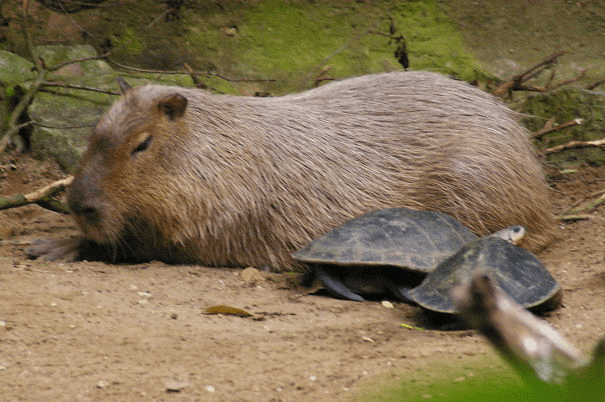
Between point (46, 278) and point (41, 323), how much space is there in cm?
75

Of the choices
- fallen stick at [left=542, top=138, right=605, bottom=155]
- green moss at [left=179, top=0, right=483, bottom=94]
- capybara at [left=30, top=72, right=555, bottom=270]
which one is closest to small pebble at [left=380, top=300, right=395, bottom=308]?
capybara at [left=30, top=72, right=555, bottom=270]

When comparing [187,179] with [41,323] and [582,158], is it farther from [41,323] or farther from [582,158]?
[582,158]

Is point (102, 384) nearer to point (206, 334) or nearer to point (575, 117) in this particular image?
point (206, 334)

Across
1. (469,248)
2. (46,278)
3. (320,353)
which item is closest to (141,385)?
(320,353)

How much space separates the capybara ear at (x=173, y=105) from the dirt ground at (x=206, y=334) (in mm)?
968

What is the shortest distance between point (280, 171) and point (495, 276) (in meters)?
1.82

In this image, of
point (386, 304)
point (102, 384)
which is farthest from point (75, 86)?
point (102, 384)

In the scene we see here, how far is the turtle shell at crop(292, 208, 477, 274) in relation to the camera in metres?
3.85

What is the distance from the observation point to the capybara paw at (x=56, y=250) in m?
→ 4.55

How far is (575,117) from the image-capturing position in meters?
6.46

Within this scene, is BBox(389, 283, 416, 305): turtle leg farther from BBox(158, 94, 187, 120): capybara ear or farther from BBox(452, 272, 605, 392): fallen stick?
BBox(452, 272, 605, 392): fallen stick

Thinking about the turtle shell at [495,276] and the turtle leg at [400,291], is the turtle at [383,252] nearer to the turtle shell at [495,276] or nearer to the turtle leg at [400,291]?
the turtle leg at [400,291]

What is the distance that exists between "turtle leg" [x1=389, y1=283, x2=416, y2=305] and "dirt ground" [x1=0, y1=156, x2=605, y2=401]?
48 mm

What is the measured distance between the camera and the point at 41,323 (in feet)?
10.3
